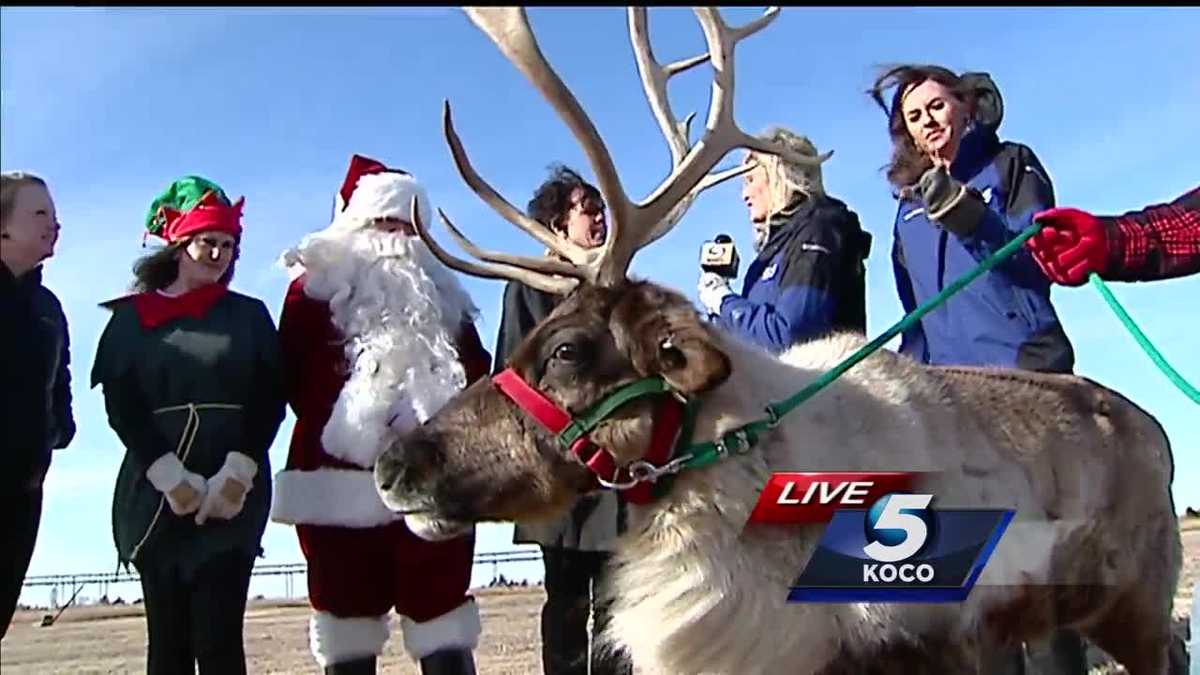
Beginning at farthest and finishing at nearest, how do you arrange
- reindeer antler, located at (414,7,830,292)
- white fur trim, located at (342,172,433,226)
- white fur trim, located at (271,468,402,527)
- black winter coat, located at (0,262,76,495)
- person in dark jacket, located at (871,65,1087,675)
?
white fur trim, located at (342,172,433,226) < white fur trim, located at (271,468,402,527) < person in dark jacket, located at (871,65,1087,675) < black winter coat, located at (0,262,76,495) < reindeer antler, located at (414,7,830,292)

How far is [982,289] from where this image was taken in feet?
14.2

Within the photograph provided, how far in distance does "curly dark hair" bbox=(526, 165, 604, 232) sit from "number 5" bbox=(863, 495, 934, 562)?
6.16 ft

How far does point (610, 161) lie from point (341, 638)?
6.25 ft

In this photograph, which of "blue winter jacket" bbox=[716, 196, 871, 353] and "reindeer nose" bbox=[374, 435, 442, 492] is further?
"blue winter jacket" bbox=[716, 196, 871, 353]

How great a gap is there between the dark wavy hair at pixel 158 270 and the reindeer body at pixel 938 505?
183cm

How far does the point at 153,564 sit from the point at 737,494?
6.58 ft

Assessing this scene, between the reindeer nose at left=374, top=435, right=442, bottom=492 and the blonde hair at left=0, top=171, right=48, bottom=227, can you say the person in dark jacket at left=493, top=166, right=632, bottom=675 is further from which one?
the blonde hair at left=0, top=171, right=48, bottom=227

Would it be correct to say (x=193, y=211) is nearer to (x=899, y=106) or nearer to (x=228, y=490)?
(x=228, y=490)

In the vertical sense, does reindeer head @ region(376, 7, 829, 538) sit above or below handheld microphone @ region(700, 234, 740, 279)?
below

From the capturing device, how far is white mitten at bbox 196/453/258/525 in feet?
13.7

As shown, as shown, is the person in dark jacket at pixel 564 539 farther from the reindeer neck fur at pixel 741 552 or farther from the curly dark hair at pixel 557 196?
the reindeer neck fur at pixel 741 552

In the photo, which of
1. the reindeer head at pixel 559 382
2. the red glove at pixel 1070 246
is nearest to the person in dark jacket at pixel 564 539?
the reindeer head at pixel 559 382

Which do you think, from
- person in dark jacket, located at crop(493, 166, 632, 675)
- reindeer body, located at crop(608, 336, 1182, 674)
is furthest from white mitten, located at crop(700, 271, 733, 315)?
reindeer body, located at crop(608, 336, 1182, 674)

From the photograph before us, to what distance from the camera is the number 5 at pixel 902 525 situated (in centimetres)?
360
